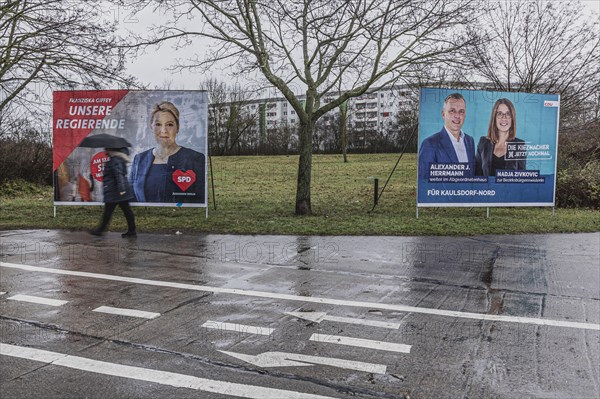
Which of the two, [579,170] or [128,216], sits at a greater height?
[579,170]

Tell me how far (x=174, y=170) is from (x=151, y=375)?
9398 mm

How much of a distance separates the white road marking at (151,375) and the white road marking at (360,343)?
3.62ft

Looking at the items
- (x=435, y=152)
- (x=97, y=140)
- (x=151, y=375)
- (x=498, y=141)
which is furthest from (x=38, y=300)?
(x=498, y=141)

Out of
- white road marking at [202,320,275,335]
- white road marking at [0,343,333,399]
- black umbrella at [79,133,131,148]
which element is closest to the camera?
white road marking at [0,343,333,399]

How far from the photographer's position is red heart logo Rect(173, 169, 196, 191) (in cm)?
1310

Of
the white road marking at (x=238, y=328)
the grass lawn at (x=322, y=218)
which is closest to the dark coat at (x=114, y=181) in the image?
the grass lawn at (x=322, y=218)

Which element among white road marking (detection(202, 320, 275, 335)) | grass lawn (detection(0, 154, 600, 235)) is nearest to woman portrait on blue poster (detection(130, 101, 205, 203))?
grass lawn (detection(0, 154, 600, 235))

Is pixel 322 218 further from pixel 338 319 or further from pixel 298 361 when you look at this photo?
pixel 298 361

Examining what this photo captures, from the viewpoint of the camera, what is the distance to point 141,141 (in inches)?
522

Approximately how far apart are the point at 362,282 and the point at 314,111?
8.27m

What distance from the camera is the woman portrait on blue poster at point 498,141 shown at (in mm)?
13656

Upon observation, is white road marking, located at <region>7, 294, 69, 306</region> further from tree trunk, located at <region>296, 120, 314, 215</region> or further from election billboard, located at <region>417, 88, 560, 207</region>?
election billboard, located at <region>417, 88, 560, 207</region>

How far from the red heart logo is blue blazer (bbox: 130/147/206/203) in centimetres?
5

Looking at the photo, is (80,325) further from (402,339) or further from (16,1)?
(16,1)
